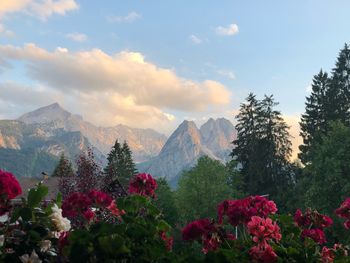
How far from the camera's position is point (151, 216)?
536cm

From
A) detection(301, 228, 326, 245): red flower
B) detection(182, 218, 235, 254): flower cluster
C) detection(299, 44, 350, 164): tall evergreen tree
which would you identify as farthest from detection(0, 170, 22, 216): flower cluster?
detection(299, 44, 350, 164): tall evergreen tree

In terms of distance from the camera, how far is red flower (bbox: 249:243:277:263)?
419cm

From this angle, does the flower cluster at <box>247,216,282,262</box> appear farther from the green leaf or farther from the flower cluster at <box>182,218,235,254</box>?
the green leaf

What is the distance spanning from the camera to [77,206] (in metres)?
6.26

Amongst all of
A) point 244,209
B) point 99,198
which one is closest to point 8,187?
point 99,198

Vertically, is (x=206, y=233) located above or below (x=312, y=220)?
below

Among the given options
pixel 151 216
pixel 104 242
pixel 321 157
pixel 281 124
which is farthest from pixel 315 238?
pixel 281 124

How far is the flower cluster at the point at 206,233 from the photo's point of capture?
563 cm

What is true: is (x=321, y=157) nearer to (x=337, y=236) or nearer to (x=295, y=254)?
(x=337, y=236)

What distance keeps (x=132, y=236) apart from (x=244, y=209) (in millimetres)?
1965

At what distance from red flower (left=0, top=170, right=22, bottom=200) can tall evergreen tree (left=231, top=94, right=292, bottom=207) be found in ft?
135

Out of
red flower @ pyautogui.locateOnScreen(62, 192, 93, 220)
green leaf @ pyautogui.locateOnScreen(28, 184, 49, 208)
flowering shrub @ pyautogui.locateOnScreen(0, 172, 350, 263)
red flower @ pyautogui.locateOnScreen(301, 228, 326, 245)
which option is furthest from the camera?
red flower @ pyautogui.locateOnScreen(301, 228, 326, 245)

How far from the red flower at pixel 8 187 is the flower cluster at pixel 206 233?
211 cm

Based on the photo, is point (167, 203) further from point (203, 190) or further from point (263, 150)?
point (263, 150)
